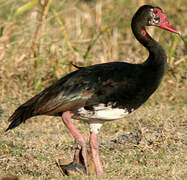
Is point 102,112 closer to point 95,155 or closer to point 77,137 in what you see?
point 77,137

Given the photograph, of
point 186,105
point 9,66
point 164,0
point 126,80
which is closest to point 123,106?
point 126,80

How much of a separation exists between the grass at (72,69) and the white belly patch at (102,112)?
18.5 inches

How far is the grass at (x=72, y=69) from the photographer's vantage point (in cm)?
523

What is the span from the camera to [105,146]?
5852 mm

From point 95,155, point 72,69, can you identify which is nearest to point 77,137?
point 95,155

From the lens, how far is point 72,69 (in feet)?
27.1

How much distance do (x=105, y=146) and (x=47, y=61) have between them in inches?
107

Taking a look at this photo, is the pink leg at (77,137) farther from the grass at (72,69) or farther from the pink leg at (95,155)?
the grass at (72,69)

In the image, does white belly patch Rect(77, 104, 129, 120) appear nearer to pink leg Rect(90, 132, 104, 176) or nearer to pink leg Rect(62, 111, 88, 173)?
pink leg Rect(62, 111, 88, 173)

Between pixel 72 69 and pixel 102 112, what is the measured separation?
10.9 ft

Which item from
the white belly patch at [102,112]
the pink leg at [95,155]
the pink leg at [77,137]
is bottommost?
the pink leg at [95,155]

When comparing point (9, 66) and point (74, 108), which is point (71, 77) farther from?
point (9, 66)

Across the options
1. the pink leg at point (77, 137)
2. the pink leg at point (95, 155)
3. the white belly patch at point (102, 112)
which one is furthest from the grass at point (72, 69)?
the white belly patch at point (102, 112)

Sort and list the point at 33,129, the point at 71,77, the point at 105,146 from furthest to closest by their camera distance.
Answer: the point at 33,129 < the point at 105,146 < the point at 71,77
